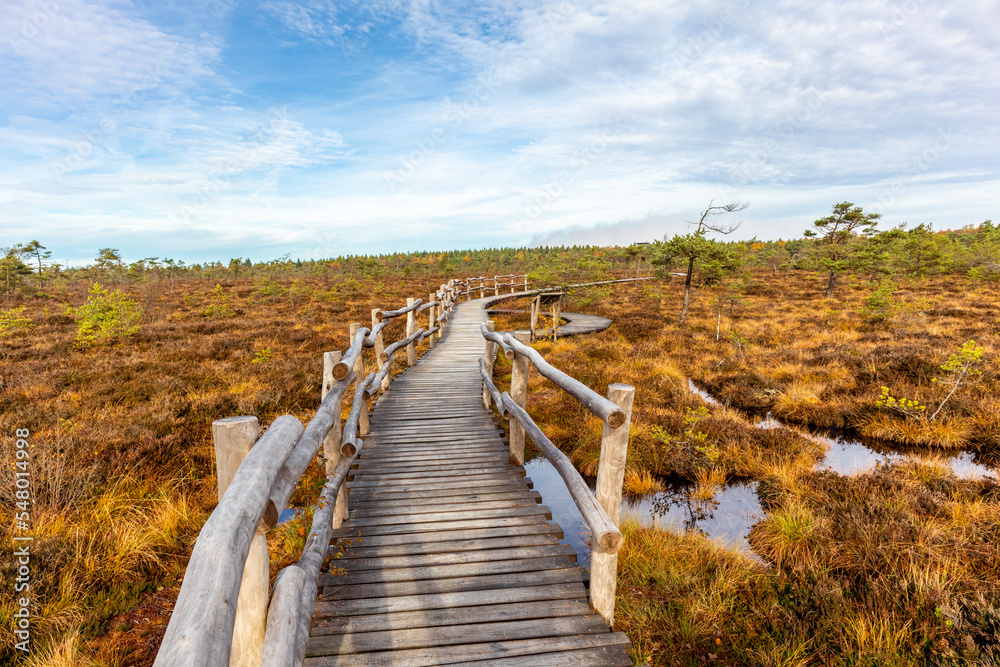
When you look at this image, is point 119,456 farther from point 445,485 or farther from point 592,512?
point 592,512

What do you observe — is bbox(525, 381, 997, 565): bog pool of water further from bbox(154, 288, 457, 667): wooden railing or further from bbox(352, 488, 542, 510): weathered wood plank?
bbox(154, 288, 457, 667): wooden railing

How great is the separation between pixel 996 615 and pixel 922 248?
4642 centimetres

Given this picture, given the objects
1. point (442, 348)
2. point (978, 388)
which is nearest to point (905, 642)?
point (978, 388)

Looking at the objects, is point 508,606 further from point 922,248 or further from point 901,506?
point 922,248

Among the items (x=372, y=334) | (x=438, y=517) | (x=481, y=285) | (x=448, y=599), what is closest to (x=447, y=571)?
(x=448, y=599)

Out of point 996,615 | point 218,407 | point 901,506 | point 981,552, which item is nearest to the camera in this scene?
point 996,615

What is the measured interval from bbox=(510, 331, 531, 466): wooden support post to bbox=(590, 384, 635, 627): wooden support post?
1.91m

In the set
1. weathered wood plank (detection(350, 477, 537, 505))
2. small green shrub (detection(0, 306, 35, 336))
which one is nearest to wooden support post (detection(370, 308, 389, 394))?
weathered wood plank (detection(350, 477, 537, 505))

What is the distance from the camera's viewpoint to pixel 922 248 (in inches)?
1403

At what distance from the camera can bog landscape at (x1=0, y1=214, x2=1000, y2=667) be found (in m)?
3.50

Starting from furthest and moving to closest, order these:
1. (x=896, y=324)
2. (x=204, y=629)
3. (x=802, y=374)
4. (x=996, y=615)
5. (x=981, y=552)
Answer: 1. (x=896, y=324)
2. (x=802, y=374)
3. (x=981, y=552)
4. (x=996, y=615)
5. (x=204, y=629)

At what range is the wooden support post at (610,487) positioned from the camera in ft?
9.19

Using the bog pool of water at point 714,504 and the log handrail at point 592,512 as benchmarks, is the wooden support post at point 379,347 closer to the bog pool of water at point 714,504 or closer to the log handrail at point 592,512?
the bog pool of water at point 714,504

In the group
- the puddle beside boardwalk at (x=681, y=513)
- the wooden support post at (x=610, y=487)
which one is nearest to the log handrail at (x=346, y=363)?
the wooden support post at (x=610, y=487)
